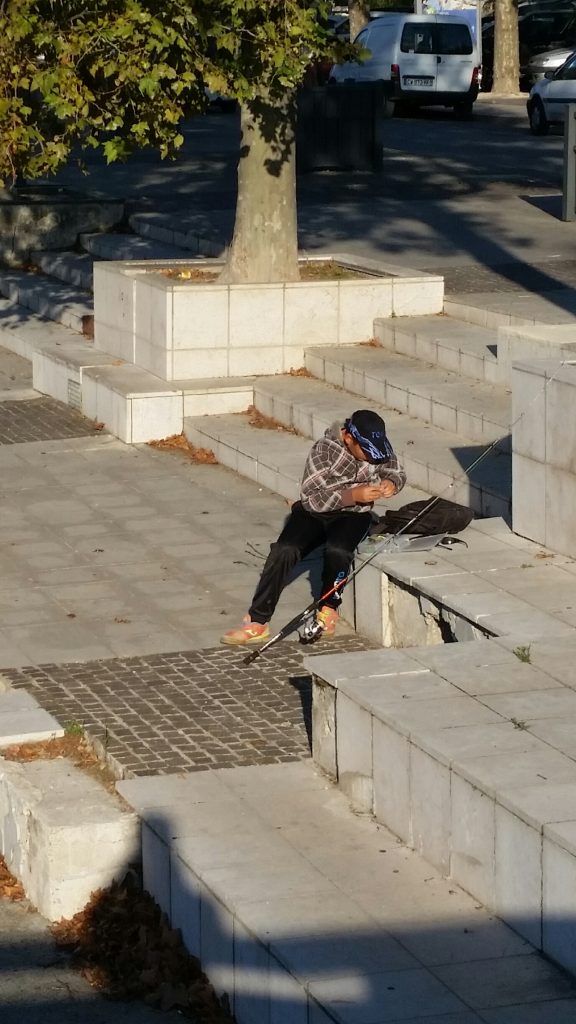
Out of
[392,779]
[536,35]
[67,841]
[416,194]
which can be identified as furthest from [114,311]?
[536,35]

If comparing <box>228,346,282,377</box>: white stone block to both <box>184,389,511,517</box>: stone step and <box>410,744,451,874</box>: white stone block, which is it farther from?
<box>410,744,451,874</box>: white stone block

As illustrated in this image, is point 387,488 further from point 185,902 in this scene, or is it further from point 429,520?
point 185,902

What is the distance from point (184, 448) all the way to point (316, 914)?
7.77 meters

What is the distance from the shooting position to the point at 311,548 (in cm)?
886

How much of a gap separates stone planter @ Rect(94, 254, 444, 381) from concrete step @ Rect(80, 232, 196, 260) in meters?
4.38

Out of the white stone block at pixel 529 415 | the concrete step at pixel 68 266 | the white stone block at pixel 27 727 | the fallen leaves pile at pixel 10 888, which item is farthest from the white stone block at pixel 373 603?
the concrete step at pixel 68 266

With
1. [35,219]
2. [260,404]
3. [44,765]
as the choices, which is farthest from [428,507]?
[35,219]

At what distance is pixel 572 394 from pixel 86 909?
330 centimetres

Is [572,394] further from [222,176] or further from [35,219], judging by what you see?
[222,176]

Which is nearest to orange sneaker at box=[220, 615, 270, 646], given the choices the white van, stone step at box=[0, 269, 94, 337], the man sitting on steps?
the man sitting on steps

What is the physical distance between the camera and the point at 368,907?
219 inches

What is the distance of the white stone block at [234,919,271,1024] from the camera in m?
5.35

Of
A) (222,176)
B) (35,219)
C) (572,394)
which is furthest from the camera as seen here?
(222,176)

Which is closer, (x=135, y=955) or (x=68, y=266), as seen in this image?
(x=135, y=955)
